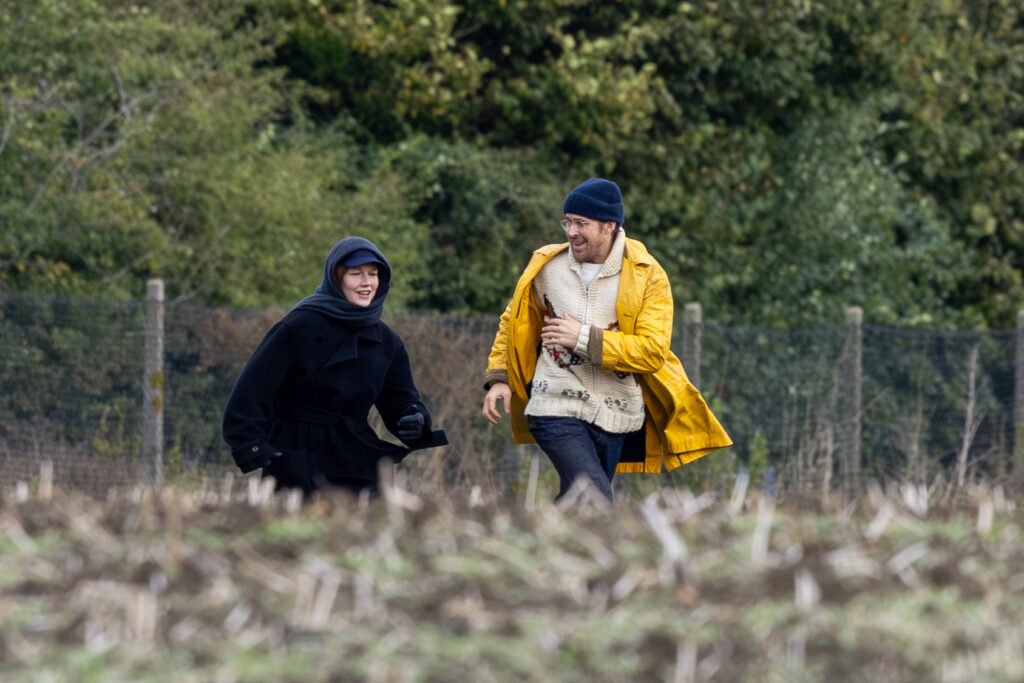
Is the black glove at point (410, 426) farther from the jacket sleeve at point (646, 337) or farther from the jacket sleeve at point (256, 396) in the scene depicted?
the jacket sleeve at point (646, 337)

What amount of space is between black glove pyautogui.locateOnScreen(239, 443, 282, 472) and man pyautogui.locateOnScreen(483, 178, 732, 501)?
1012mm

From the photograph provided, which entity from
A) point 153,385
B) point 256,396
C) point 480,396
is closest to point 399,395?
point 256,396

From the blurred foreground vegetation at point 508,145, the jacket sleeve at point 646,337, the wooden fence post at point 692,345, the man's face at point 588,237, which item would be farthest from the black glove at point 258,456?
the blurred foreground vegetation at point 508,145

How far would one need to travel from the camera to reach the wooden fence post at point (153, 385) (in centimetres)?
929

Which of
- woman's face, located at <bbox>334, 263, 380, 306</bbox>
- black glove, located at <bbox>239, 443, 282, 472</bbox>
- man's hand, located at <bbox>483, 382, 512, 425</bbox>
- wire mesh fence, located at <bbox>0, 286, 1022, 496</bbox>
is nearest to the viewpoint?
black glove, located at <bbox>239, 443, 282, 472</bbox>

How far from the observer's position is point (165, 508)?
319 cm

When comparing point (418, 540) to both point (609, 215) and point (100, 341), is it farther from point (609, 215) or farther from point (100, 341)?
point (100, 341)

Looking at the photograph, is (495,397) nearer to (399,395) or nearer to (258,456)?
(399,395)

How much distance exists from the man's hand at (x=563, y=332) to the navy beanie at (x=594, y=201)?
1.49 feet

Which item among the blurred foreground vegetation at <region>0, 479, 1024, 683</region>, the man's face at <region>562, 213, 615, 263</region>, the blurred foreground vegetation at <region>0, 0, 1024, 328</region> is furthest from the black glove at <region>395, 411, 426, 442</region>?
the blurred foreground vegetation at <region>0, 0, 1024, 328</region>

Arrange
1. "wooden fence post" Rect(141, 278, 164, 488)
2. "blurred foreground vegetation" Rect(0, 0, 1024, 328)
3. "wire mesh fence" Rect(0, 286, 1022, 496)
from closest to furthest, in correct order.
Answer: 1. "wire mesh fence" Rect(0, 286, 1022, 496)
2. "wooden fence post" Rect(141, 278, 164, 488)
3. "blurred foreground vegetation" Rect(0, 0, 1024, 328)

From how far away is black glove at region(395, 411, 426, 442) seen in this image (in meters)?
5.98

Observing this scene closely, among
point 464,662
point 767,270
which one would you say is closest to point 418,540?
point 464,662

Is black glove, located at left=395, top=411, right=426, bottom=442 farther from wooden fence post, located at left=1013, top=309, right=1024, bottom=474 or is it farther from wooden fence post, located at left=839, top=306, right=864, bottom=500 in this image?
wooden fence post, located at left=1013, top=309, right=1024, bottom=474
